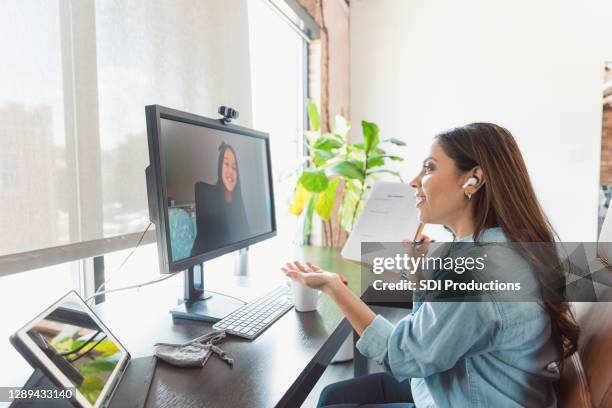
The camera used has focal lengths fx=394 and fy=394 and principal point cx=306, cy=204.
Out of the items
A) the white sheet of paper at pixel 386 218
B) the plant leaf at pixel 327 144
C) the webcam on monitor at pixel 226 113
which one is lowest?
the white sheet of paper at pixel 386 218

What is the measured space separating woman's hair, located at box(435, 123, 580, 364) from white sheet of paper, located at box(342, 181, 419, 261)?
25.8 inches

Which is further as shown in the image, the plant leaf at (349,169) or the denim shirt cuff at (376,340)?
the plant leaf at (349,169)

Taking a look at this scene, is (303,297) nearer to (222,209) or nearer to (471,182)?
(222,209)

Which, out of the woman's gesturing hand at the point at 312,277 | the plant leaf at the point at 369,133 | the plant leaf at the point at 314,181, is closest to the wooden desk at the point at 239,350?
the woman's gesturing hand at the point at 312,277

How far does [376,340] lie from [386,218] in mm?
835

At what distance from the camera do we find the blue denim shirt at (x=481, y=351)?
2.31ft

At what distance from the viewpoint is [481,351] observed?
0.73 metres

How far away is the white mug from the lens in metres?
1.06

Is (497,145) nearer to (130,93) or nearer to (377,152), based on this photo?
(130,93)

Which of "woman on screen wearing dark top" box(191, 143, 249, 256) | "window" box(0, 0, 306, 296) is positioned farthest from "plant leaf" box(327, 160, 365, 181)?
"woman on screen wearing dark top" box(191, 143, 249, 256)

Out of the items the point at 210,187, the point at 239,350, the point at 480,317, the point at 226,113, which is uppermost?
the point at 226,113

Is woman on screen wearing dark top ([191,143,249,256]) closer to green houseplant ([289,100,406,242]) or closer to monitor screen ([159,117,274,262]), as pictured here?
monitor screen ([159,117,274,262])

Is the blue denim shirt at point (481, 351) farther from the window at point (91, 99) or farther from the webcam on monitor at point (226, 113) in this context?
the window at point (91, 99)

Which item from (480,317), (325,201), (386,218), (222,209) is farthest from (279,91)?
(480,317)
